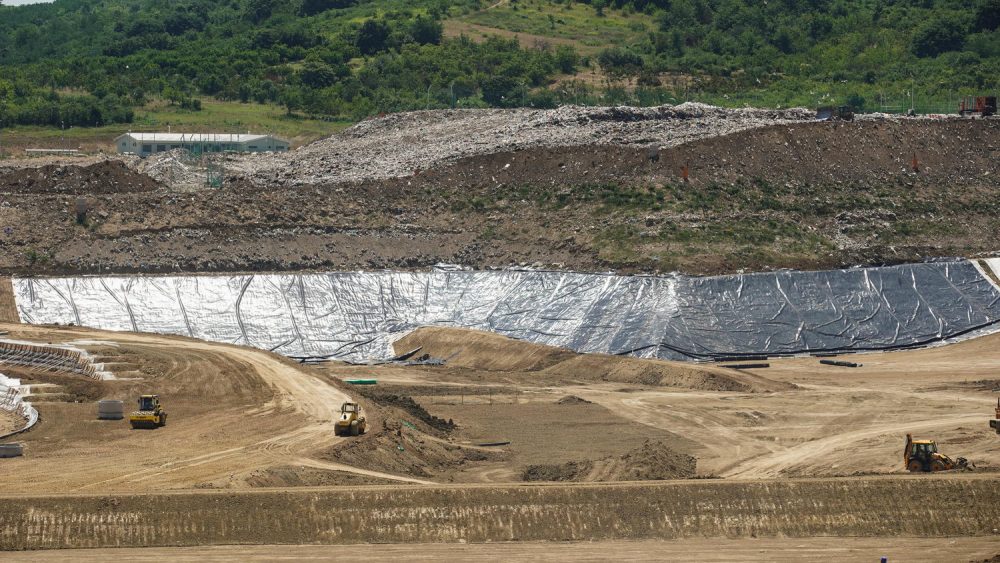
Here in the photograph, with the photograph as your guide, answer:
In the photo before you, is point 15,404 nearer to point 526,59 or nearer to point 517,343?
point 517,343

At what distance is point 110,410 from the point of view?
5325cm

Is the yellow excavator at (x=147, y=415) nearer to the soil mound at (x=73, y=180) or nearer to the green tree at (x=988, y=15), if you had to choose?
the soil mound at (x=73, y=180)

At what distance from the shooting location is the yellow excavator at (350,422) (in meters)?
49.9

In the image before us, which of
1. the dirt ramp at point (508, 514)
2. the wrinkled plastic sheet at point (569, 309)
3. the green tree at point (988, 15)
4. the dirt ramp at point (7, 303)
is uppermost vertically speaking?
the green tree at point (988, 15)

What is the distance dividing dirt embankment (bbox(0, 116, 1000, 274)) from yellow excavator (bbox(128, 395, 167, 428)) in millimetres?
25764

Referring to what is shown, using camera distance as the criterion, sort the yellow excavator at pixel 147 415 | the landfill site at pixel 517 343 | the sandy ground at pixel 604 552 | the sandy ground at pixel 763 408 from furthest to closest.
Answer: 1. the yellow excavator at pixel 147 415
2. the sandy ground at pixel 763 408
3. the landfill site at pixel 517 343
4. the sandy ground at pixel 604 552

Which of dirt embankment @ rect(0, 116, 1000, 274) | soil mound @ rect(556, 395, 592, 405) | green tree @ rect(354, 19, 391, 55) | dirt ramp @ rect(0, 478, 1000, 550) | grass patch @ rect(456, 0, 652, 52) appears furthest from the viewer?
grass patch @ rect(456, 0, 652, 52)

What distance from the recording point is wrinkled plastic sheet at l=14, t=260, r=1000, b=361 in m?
70.4

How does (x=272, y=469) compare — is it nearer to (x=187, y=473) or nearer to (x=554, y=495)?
(x=187, y=473)

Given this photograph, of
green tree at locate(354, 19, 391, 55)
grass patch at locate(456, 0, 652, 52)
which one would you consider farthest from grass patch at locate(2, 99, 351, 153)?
grass patch at locate(456, 0, 652, 52)

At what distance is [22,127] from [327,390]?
6882 cm

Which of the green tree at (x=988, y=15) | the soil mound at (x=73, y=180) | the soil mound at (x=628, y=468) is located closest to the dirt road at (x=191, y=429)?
the soil mound at (x=628, y=468)

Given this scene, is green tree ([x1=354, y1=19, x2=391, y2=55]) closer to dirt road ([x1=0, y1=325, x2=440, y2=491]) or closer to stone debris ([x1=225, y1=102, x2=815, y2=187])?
stone debris ([x1=225, y1=102, x2=815, y2=187])

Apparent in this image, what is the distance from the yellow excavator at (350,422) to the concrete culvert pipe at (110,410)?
25.2 ft
